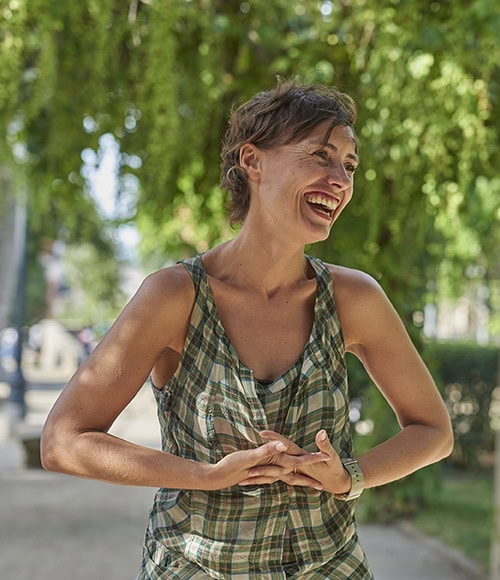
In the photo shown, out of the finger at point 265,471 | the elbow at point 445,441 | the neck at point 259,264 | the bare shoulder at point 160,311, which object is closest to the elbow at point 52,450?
the bare shoulder at point 160,311

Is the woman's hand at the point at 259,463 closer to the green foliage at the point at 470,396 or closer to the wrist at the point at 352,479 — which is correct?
the wrist at the point at 352,479

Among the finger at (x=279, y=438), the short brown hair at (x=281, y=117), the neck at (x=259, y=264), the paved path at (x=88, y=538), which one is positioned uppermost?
the short brown hair at (x=281, y=117)

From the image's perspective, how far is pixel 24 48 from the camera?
3.24 metres

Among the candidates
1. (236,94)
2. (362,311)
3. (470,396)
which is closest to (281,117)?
(362,311)

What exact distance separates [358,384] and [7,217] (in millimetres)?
6978

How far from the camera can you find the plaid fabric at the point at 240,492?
165 centimetres

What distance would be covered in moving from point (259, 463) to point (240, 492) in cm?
12

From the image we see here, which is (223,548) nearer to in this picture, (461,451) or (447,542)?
(447,542)

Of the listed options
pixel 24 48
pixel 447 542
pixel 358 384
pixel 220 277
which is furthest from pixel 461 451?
pixel 220 277

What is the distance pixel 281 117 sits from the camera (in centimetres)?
173

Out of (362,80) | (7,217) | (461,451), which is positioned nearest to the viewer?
(362,80)

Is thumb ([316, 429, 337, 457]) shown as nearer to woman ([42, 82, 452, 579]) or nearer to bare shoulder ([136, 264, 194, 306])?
woman ([42, 82, 452, 579])

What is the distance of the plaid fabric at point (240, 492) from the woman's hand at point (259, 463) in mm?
91

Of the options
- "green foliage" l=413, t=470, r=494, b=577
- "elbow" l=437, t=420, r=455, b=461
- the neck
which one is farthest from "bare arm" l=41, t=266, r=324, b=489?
"green foliage" l=413, t=470, r=494, b=577
